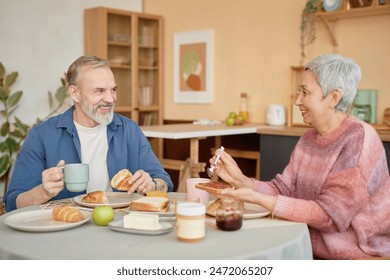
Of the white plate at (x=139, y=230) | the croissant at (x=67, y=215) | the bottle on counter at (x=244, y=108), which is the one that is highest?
the bottle on counter at (x=244, y=108)

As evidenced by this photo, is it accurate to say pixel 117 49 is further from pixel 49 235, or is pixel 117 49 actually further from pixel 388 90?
pixel 49 235

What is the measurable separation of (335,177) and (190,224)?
0.57 metres

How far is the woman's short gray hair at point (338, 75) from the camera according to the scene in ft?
5.98

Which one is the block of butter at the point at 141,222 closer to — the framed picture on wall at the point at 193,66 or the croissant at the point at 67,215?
the croissant at the point at 67,215

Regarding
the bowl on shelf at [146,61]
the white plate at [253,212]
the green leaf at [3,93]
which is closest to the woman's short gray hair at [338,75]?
the white plate at [253,212]

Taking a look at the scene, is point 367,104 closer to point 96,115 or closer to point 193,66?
point 193,66

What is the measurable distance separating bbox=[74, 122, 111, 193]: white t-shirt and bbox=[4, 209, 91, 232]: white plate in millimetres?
518

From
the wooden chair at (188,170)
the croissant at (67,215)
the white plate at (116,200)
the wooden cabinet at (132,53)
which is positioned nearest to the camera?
the croissant at (67,215)

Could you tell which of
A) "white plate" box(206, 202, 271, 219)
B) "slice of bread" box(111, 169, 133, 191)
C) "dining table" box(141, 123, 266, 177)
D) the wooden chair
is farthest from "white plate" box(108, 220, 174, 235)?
the wooden chair

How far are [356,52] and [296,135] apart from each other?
0.92m

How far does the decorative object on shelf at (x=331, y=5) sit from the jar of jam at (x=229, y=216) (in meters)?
3.08

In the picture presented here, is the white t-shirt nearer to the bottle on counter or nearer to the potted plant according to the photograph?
the potted plant

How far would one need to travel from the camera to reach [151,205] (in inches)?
66.0

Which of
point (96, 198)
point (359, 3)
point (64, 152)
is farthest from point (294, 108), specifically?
point (96, 198)
